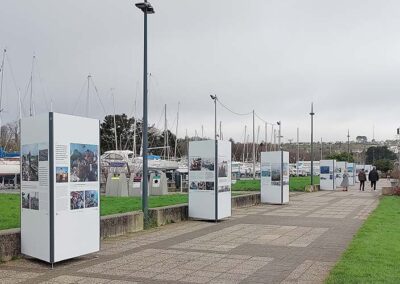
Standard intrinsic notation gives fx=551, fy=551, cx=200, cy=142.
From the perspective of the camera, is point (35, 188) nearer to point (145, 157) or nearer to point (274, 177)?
point (145, 157)

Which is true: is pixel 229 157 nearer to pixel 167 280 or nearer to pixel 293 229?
pixel 293 229

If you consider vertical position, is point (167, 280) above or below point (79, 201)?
below

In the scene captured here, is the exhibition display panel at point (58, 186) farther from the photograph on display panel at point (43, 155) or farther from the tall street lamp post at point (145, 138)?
the tall street lamp post at point (145, 138)

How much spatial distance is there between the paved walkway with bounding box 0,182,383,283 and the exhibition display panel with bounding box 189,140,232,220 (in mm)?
896

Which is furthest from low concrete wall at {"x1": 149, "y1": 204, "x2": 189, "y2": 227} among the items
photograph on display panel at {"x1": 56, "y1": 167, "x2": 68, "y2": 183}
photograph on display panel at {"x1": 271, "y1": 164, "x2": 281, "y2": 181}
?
photograph on display panel at {"x1": 271, "y1": 164, "x2": 281, "y2": 181}

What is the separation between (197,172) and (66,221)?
8572 mm

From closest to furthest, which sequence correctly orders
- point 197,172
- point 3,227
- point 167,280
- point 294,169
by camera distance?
point 167,280
point 3,227
point 197,172
point 294,169

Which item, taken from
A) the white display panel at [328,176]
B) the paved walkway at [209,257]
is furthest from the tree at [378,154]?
the paved walkway at [209,257]

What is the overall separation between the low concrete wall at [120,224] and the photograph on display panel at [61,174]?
11.8ft

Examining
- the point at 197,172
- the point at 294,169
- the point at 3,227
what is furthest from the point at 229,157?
the point at 294,169

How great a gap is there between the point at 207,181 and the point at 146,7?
6012 mm

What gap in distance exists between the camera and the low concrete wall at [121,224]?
1078cm

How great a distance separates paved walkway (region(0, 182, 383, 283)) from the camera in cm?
934

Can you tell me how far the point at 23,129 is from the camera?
10.9m
